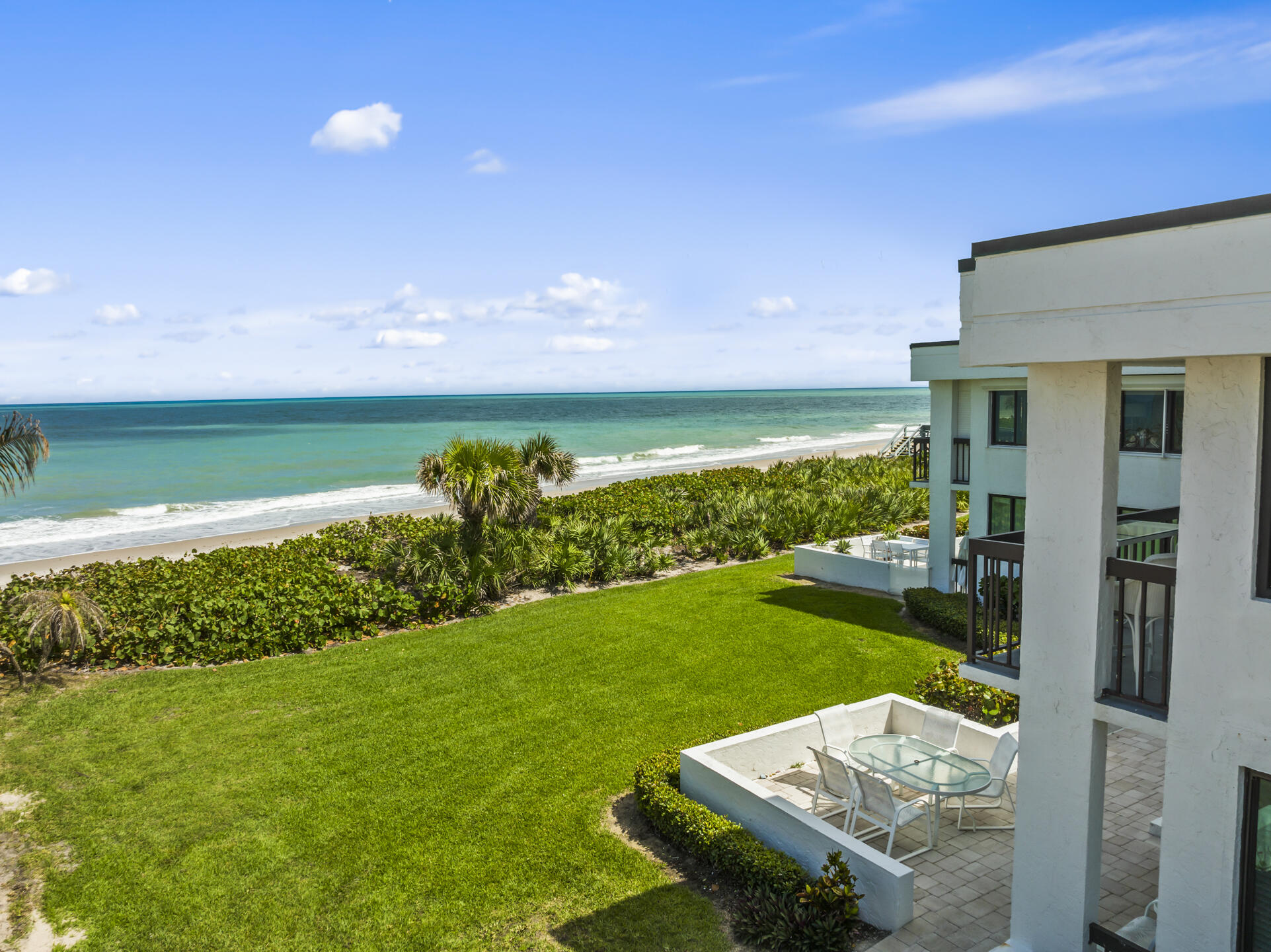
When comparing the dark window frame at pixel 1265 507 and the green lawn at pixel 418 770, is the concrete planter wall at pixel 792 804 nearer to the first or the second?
the green lawn at pixel 418 770

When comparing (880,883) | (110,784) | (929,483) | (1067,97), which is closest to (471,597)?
(110,784)

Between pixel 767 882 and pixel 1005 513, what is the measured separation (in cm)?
1172

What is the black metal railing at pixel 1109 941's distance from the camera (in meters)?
5.62

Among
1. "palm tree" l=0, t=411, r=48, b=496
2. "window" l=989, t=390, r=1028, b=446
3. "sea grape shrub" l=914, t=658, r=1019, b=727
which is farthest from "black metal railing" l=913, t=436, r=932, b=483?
"palm tree" l=0, t=411, r=48, b=496

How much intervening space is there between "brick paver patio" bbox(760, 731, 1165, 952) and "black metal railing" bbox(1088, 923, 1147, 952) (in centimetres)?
118

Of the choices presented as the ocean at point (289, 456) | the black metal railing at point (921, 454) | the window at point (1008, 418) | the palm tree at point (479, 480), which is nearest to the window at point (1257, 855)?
the window at point (1008, 418)

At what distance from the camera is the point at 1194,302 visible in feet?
16.4

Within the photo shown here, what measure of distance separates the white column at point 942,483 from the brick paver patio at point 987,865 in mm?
8203

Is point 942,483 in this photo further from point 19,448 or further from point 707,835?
point 19,448

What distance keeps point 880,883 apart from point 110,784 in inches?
369

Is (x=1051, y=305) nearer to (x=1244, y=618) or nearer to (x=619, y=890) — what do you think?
(x=1244, y=618)

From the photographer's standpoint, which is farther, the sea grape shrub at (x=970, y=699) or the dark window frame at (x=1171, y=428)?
the dark window frame at (x=1171, y=428)

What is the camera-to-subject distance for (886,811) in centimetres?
820

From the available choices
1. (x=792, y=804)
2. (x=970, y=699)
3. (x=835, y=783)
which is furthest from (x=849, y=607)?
(x=792, y=804)
